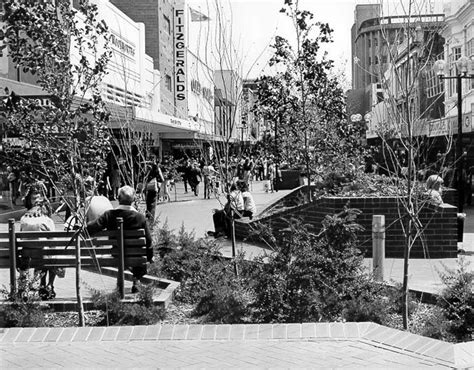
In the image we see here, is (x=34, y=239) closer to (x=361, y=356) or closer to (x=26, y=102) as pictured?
(x=26, y=102)

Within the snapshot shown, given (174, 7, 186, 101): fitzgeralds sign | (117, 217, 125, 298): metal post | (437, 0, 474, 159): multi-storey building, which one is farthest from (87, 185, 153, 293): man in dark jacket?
(174, 7, 186, 101): fitzgeralds sign

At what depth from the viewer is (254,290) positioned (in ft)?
23.4

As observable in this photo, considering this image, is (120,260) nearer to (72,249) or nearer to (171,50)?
(72,249)

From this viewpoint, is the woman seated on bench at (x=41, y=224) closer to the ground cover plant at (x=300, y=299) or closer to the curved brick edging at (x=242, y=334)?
the ground cover plant at (x=300, y=299)

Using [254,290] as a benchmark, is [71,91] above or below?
above

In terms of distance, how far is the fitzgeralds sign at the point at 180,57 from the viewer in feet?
180

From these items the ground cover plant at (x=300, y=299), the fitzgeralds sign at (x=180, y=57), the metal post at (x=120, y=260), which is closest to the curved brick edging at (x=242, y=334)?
the ground cover plant at (x=300, y=299)

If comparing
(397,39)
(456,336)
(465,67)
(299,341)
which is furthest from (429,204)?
(465,67)

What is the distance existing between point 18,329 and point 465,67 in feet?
65.3

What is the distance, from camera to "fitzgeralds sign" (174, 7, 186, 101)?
54969 millimetres

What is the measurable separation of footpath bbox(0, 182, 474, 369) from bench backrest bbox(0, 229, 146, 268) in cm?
138

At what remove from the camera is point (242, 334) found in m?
6.16

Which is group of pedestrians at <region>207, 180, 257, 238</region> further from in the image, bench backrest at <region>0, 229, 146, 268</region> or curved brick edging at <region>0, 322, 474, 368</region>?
curved brick edging at <region>0, 322, 474, 368</region>

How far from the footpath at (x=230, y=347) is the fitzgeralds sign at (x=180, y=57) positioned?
161 ft
